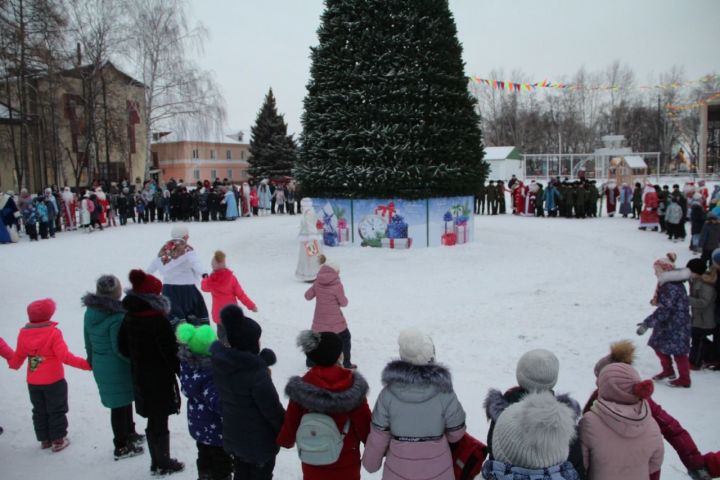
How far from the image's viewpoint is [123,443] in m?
4.93

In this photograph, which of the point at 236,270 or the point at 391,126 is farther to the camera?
the point at 391,126

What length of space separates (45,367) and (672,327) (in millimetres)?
6390

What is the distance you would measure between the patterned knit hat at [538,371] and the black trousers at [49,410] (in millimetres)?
4129

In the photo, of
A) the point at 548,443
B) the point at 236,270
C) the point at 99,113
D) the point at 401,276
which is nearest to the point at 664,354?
the point at 548,443

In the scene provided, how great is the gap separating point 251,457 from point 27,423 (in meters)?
3.39

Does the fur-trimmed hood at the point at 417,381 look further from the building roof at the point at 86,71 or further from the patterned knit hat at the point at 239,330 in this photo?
the building roof at the point at 86,71

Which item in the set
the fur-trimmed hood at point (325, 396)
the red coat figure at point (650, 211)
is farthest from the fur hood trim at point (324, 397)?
the red coat figure at point (650, 211)

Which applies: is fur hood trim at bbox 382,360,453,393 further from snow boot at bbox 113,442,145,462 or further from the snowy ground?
snow boot at bbox 113,442,145,462

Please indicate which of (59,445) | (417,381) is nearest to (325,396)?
(417,381)

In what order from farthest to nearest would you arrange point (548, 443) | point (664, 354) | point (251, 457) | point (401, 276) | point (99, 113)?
point (99, 113)
point (401, 276)
point (664, 354)
point (251, 457)
point (548, 443)

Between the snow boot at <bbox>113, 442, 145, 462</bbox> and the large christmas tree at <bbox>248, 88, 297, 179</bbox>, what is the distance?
45.4 metres

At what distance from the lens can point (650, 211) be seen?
18.9 m

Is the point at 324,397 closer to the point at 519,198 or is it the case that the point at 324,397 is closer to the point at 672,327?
the point at 672,327

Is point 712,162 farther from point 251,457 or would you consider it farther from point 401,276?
point 251,457
